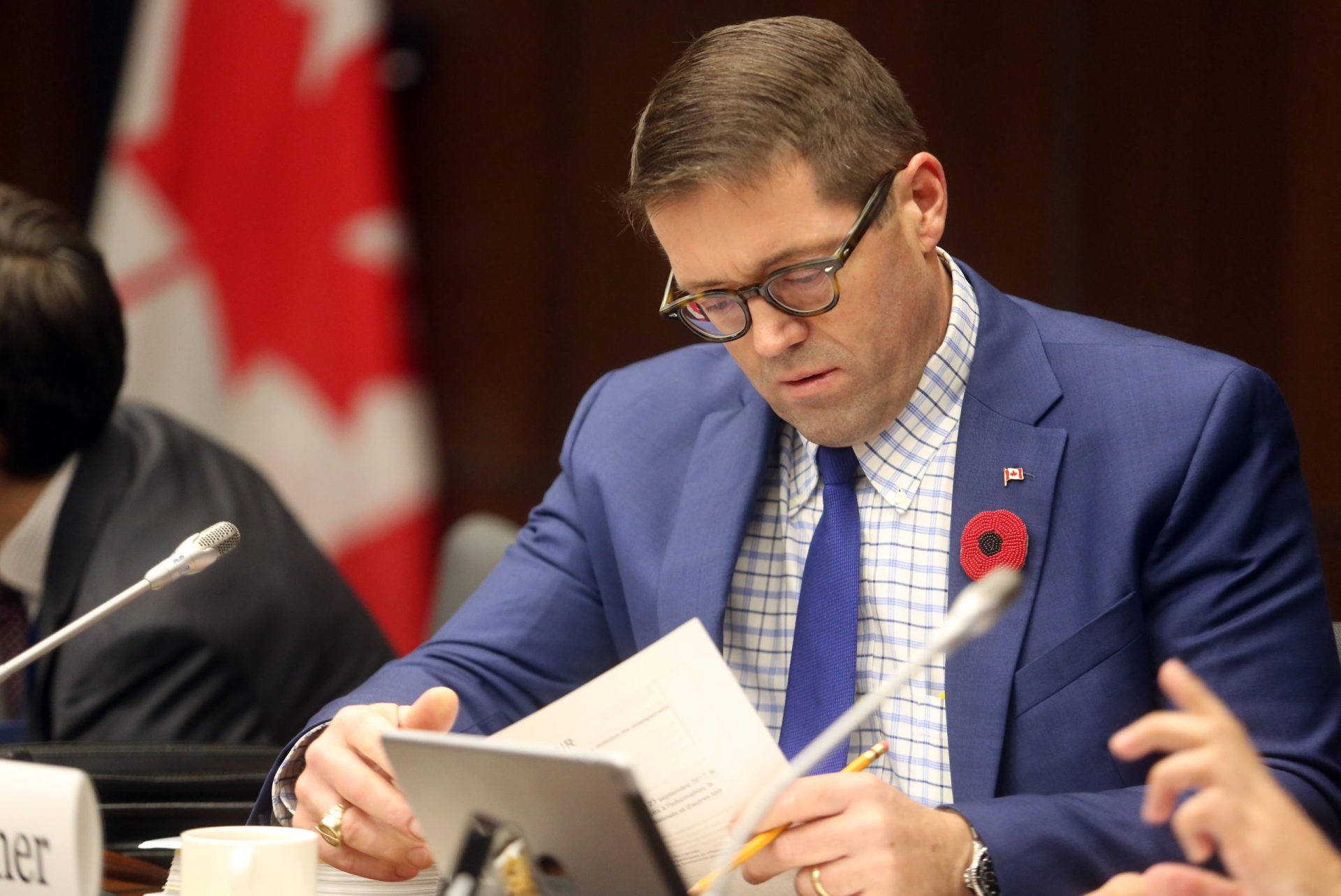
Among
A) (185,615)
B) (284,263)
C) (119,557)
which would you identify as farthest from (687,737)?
(284,263)

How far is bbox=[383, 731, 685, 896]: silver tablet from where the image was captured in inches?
41.2

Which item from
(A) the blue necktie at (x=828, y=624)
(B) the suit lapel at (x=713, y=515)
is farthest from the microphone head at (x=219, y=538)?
(A) the blue necktie at (x=828, y=624)

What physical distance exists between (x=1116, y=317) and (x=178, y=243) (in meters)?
2.29

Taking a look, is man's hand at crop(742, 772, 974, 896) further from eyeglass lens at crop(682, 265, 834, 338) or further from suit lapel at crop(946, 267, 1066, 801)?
eyeglass lens at crop(682, 265, 834, 338)

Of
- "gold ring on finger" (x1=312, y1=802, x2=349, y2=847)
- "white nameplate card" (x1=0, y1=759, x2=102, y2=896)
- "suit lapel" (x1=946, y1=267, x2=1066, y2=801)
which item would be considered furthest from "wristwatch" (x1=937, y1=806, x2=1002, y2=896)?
"white nameplate card" (x1=0, y1=759, x2=102, y2=896)

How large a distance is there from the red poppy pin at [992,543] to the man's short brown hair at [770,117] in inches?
14.2

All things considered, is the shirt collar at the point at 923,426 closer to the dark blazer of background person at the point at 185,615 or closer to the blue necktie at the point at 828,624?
the blue necktie at the point at 828,624

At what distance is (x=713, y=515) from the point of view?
1827mm

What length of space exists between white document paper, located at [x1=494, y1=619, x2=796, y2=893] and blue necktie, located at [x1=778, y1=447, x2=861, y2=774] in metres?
0.42

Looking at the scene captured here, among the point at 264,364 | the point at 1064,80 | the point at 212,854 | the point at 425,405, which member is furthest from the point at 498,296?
the point at 212,854

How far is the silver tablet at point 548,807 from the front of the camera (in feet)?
3.43

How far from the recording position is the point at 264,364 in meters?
3.81

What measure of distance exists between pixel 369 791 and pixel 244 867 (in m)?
0.23

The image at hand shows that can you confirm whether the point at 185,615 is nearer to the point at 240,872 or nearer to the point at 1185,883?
the point at 240,872
